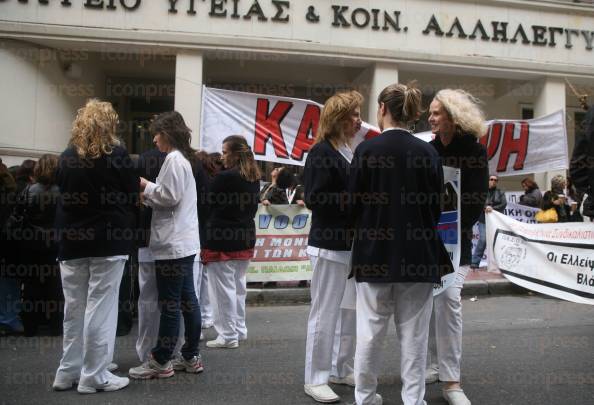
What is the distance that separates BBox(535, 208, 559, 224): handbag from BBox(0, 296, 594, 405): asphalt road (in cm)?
309

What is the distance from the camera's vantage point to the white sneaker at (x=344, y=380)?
12.3ft

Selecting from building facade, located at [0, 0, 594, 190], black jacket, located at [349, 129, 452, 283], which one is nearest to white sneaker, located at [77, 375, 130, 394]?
black jacket, located at [349, 129, 452, 283]

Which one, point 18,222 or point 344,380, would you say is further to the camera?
point 18,222

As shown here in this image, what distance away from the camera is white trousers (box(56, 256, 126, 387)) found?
3.61 metres

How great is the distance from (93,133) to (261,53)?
7754 millimetres

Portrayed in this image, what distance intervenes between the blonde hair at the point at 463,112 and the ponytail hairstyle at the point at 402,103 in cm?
48

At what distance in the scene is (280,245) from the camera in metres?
8.02

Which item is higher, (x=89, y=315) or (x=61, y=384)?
(x=89, y=315)

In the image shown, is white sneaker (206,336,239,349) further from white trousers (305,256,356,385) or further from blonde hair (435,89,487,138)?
blonde hair (435,89,487,138)

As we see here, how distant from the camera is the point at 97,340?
3615mm

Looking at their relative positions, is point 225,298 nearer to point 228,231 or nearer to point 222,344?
point 222,344

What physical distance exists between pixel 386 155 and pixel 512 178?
1207 cm

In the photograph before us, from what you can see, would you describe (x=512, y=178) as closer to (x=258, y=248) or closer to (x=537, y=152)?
(x=537, y=152)

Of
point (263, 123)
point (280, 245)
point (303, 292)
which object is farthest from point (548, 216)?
point (263, 123)
